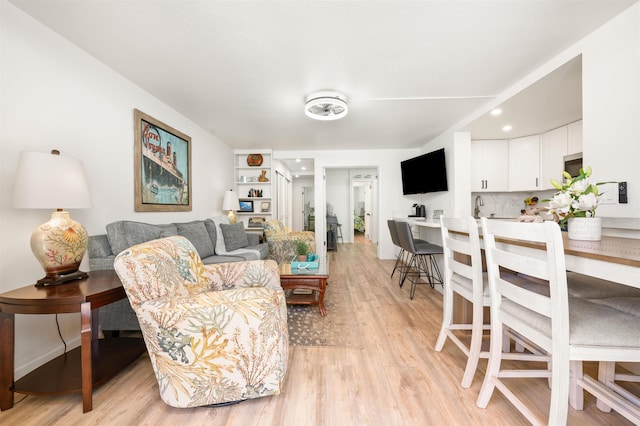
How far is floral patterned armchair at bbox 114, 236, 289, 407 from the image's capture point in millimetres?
1198

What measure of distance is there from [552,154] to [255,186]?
4.92 m

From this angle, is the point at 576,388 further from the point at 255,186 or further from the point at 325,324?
the point at 255,186

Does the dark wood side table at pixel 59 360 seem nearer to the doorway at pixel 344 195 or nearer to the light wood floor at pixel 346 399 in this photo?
the light wood floor at pixel 346 399

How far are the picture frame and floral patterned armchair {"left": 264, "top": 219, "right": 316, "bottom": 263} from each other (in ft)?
2.28

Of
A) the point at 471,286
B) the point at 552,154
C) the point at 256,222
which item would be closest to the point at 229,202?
the point at 256,222

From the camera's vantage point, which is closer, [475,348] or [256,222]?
[475,348]

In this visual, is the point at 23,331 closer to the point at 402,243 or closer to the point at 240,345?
the point at 240,345

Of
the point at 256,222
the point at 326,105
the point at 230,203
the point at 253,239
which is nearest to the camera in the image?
the point at 326,105

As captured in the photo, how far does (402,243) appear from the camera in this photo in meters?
3.41

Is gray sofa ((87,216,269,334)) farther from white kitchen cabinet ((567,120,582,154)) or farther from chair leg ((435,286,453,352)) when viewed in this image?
white kitchen cabinet ((567,120,582,154))

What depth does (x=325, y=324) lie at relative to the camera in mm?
2344

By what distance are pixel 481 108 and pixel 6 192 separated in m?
4.31

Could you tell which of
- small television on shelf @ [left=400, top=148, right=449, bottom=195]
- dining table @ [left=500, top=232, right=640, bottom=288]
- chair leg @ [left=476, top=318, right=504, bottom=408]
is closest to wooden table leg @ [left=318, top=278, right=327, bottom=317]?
chair leg @ [left=476, top=318, right=504, bottom=408]

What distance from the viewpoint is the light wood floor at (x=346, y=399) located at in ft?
4.13
